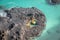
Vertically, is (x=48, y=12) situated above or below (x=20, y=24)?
above

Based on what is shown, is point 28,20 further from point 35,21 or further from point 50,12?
point 50,12

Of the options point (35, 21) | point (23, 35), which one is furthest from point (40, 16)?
point (23, 35)

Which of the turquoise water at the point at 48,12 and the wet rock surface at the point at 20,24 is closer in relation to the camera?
the wet rock surface at the point at 20,24

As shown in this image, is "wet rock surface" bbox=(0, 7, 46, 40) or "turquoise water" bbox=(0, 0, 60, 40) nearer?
"wet rock surface" bbox=(0, 7, 46, 40)
